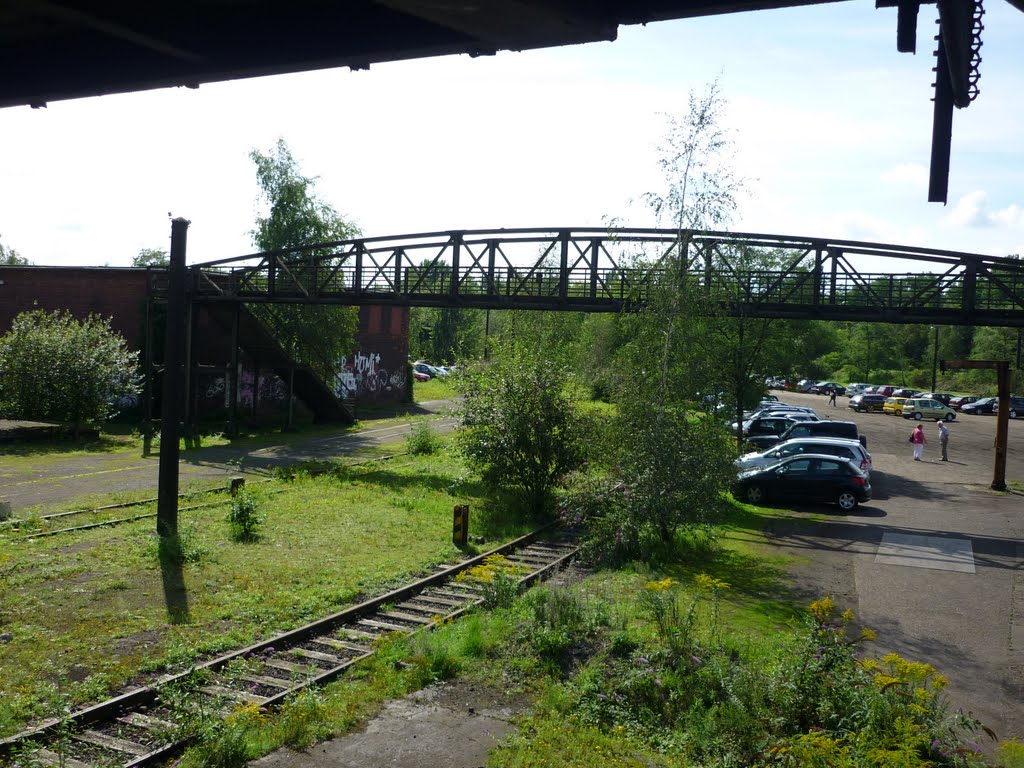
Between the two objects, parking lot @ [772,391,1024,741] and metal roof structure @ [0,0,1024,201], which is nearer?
metal roof structure @ [0,0,1024,201]

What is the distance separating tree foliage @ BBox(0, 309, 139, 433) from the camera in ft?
95.3

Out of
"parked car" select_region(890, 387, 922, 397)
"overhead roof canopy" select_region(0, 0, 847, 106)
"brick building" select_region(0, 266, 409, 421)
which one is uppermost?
"overhead roof canopy" select_region(0, 0, 847, 106)

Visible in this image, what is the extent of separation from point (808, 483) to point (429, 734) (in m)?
16.7

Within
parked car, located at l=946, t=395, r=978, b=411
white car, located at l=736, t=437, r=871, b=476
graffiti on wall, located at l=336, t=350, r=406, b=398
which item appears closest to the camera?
white car, located at l=736, t=437, r=871, b=476

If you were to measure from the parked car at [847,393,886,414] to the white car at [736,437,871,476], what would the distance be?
40736 millimetres

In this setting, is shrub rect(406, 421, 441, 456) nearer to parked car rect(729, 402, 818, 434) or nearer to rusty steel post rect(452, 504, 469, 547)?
rusty steel post rect(452, 504, 469, 547)

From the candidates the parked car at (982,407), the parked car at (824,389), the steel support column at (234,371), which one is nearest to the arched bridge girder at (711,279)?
the steel support column at (234,371)

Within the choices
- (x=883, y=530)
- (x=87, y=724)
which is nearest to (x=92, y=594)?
(x=87, y=724)

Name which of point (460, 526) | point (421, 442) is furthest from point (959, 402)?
point (460, 526)

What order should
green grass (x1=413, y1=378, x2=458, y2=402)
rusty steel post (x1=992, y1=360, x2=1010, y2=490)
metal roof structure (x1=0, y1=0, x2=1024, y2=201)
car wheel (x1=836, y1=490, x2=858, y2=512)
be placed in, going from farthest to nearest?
1. green grass (x1=413, y1=378, x2=458, y2=402)
2. rusty steel post (x1=992, y1=360, x2=1010, y2=490)
3. car wheel (x1=836, y1=490, x2=858, y2=512)
4. metal roof structure (x1=0, y1=0, x2=1024, y2=201)

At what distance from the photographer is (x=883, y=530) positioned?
19.0m

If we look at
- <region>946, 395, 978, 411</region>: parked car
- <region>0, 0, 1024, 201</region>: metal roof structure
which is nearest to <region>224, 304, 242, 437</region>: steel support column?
<region>0, 0, 1024, 201</region>: metal roof structure

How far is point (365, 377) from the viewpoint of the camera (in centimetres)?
4869

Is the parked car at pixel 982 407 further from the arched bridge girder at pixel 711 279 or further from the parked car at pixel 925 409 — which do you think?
the arched bridge girder at pixel 711 279
